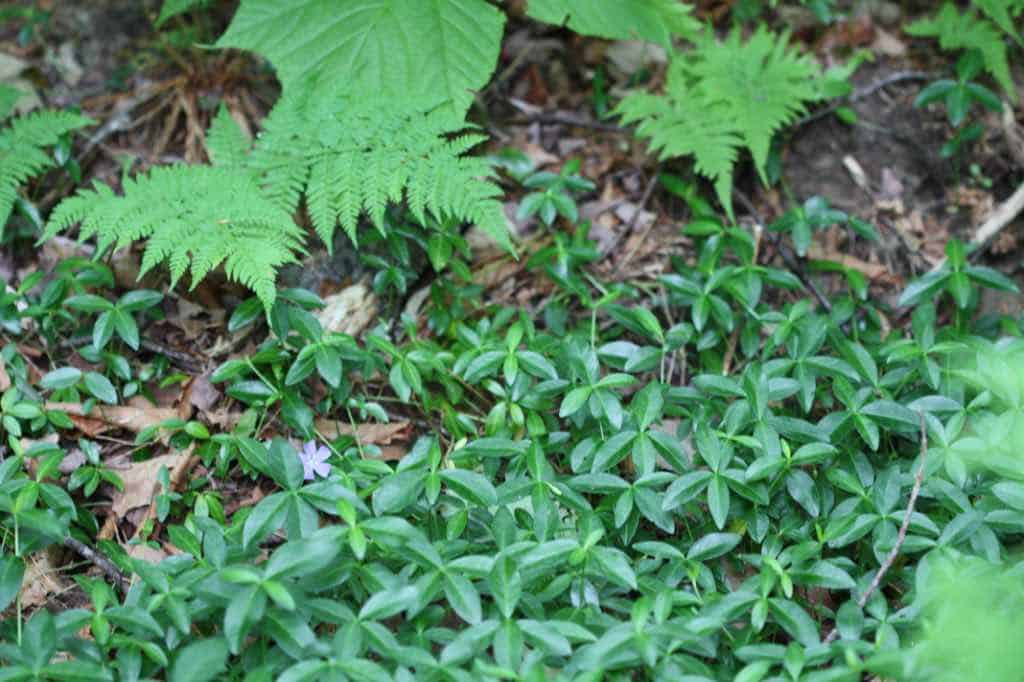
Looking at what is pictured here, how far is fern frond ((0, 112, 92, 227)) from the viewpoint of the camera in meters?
3.55

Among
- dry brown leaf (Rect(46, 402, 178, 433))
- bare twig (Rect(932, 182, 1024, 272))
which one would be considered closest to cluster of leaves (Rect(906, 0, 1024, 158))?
bare twig (Rect(932, 182, 1024, 272))

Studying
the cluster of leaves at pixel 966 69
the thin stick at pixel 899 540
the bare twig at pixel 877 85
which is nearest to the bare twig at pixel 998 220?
the cluster of leaves at pixel 966 69

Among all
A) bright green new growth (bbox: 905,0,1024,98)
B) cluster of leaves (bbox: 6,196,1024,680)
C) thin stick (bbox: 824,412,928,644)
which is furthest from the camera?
bright green new growth (bbox: 905,0,1024,98)

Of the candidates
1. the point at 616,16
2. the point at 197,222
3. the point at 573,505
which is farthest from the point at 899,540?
the point at 197,222

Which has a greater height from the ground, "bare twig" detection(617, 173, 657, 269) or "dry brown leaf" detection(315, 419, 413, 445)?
"bare twig" detection(617, 173, 657, 269)

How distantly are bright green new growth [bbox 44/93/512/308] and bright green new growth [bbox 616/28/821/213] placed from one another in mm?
985

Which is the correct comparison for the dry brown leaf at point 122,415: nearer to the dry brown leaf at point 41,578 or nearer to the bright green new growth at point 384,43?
the dry brown leaf at point 41,578

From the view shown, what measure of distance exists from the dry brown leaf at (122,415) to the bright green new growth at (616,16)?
6.19 ft

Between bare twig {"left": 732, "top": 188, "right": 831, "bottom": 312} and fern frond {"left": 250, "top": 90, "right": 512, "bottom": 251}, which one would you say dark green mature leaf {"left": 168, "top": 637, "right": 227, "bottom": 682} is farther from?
bare twig {"left": 732, "top": 188, "right": 831, "bottom": 312}

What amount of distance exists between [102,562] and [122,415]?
2.03 ft

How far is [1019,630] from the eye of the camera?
2025 mm

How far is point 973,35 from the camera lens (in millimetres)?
4242

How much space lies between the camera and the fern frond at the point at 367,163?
325cm

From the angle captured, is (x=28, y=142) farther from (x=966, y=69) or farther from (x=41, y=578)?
(x=966, y=69)
